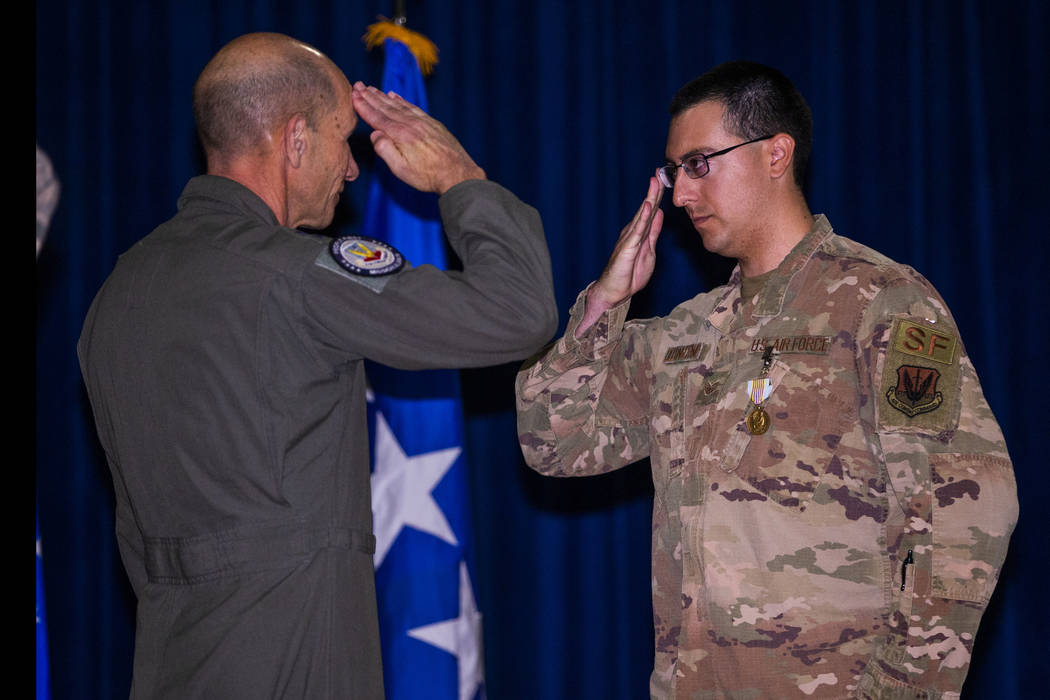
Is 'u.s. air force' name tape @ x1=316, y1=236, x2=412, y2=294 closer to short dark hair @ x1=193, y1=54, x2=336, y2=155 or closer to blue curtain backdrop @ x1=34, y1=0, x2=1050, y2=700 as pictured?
short dark hair @ x1=193, y1=54, x2=336, y2=155

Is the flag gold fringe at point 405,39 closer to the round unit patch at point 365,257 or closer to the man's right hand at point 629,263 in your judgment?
the man's right hand at point 629,263

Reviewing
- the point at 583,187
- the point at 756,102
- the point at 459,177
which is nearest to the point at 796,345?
the point at 756,102

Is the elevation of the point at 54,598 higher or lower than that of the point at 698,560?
lower

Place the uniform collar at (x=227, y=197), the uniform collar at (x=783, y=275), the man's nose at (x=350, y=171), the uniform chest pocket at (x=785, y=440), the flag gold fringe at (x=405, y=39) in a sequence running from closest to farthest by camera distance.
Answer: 1. the uniform collar at (x=227, y=197)
2. the man's nose at (x=350, y=171)
3. the uniform chest pocket at (x=785, y=440)
4. the uniform collar at (x=783, y=275)
5. the flag gold fringe at (x=405, y=39)

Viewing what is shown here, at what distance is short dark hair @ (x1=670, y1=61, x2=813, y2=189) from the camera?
2.21 m

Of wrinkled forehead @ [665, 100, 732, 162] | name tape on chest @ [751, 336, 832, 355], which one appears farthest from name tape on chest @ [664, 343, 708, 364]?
wrinkled forehead @ [665, 100, 732, 162]

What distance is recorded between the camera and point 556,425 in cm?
232

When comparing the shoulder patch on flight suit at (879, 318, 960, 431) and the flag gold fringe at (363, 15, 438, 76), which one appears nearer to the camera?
the shoulder patch on flight suit at (879, 318, 960, 431)

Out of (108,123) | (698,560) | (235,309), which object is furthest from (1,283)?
(108,123)

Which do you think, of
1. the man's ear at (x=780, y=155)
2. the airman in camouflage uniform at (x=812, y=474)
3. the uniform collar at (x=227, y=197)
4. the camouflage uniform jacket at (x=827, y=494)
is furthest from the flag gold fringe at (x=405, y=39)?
the uniform collar at (x=227, y=197)

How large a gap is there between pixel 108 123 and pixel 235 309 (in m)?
2.28

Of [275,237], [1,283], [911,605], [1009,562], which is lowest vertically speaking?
[1009,562]

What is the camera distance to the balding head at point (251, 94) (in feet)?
5.24

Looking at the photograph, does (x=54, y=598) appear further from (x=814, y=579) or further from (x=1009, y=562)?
(x=1009, y=562)
